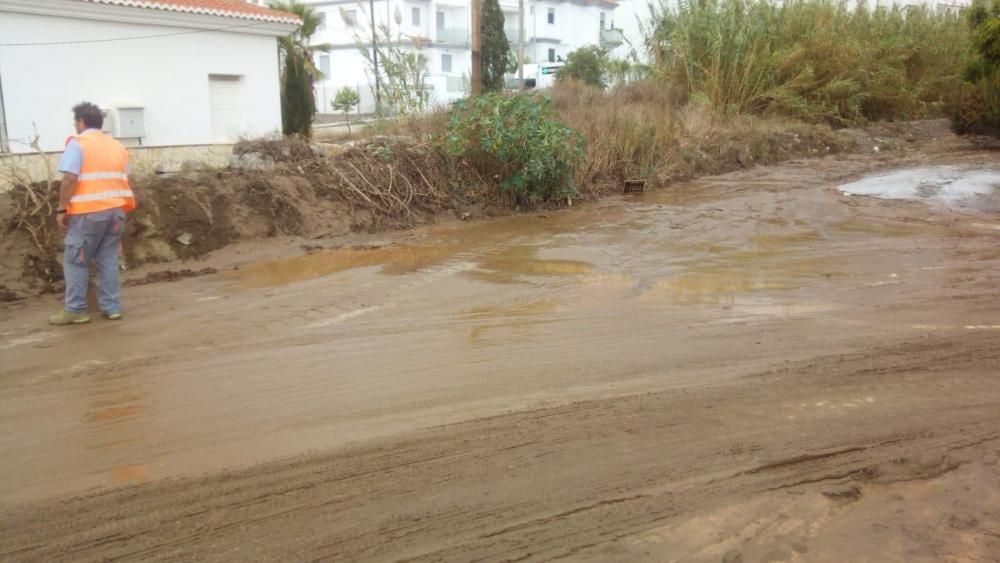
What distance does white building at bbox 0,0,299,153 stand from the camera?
1499 cm

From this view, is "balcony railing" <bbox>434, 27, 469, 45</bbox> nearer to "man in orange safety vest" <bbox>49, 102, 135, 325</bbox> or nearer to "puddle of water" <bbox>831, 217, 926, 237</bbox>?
"puddle of water" <bbox>831, 217, 926, 237</bbox>

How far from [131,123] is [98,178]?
35.8 feet

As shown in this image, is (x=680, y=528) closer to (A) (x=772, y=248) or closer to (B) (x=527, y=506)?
(B) (x=527, y=506)

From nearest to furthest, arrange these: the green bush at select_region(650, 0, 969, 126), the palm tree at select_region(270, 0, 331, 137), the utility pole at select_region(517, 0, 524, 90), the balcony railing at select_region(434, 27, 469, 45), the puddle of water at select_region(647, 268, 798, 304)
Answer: the puddle of water at select_region(647, 268, 798, 304) → the green bush at select_region(650, 0, 969, 126) → the palm tree at select_region(270, 0, 331, 137) → the utility pole at select_region(517, 0, 524, 90) → the balcony railing at select_region(434, 27, 469, 45)

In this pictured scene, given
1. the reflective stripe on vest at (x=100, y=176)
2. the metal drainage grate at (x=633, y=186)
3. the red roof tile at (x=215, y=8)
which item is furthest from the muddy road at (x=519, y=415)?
the red roof tile at (x=215, y=8)

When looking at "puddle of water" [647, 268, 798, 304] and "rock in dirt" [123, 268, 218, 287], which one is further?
"rock in dirt" [123, 268, 218, 287]

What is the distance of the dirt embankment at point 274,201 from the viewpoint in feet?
25.5

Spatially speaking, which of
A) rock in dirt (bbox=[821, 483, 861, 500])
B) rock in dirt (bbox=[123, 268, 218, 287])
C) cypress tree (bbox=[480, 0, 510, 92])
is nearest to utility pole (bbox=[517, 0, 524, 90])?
cypress tree (bbox=[480, 0, 510, 92])

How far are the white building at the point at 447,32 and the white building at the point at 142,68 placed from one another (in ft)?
79.3

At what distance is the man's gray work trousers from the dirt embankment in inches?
48.6

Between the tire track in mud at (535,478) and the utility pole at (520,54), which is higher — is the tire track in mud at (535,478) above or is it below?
below

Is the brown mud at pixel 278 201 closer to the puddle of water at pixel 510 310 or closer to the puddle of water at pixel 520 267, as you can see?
the puddle of water at pixel 520 267

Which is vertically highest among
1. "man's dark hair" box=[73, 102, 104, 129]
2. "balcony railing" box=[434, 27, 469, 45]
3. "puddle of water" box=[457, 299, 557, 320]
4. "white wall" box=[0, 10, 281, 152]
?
"balcony railing" box=[434, 27, 469, 45]

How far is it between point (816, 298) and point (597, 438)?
11.6 feet
